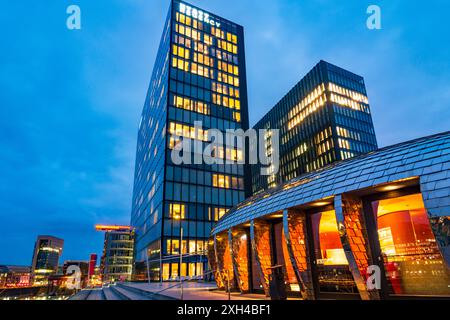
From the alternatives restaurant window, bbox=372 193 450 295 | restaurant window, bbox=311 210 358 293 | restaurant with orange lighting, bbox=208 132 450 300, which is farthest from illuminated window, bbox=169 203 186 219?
restaurant window, bbox=372 193 450 295

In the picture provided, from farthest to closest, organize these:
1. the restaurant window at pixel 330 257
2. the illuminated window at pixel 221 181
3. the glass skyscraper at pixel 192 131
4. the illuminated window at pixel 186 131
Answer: the illuminated window at pixel 221 181 < the illuminated window at pixel 186 131 < the glass skyscraper at pixel 192 131 < the restaurant window at pixel 330 257

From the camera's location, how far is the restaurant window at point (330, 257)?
51.0 feet

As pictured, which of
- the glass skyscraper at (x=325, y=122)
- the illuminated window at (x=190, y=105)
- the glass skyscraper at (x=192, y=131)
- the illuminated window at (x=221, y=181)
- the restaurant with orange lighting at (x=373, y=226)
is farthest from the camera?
the glass skyscraper at (x=325, y=122)

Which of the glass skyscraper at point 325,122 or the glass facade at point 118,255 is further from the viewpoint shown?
the glass facade at point 118,255

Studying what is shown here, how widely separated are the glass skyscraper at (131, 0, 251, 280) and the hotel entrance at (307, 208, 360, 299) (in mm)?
33760

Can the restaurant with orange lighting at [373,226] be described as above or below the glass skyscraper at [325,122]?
below

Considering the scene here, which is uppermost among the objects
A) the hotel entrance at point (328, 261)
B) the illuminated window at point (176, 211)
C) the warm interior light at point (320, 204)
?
the illuminated window at point (176, 211)

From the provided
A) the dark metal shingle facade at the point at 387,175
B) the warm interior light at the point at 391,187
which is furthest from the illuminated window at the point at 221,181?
the warm interior light at the point at 391,187

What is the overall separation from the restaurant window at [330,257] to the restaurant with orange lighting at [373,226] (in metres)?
0.05

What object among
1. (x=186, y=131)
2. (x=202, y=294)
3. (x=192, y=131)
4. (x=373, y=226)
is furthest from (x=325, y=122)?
(x=373, y=226)

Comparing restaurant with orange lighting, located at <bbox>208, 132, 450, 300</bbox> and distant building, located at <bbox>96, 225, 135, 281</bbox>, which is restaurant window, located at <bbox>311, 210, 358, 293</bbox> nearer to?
restaurant with orange lighting, located at <bbox>208, 132, 450, 300</bbox>

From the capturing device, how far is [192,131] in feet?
198

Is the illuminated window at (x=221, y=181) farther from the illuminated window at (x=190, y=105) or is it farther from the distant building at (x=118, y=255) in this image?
the distant building at (x=118, y=255)
